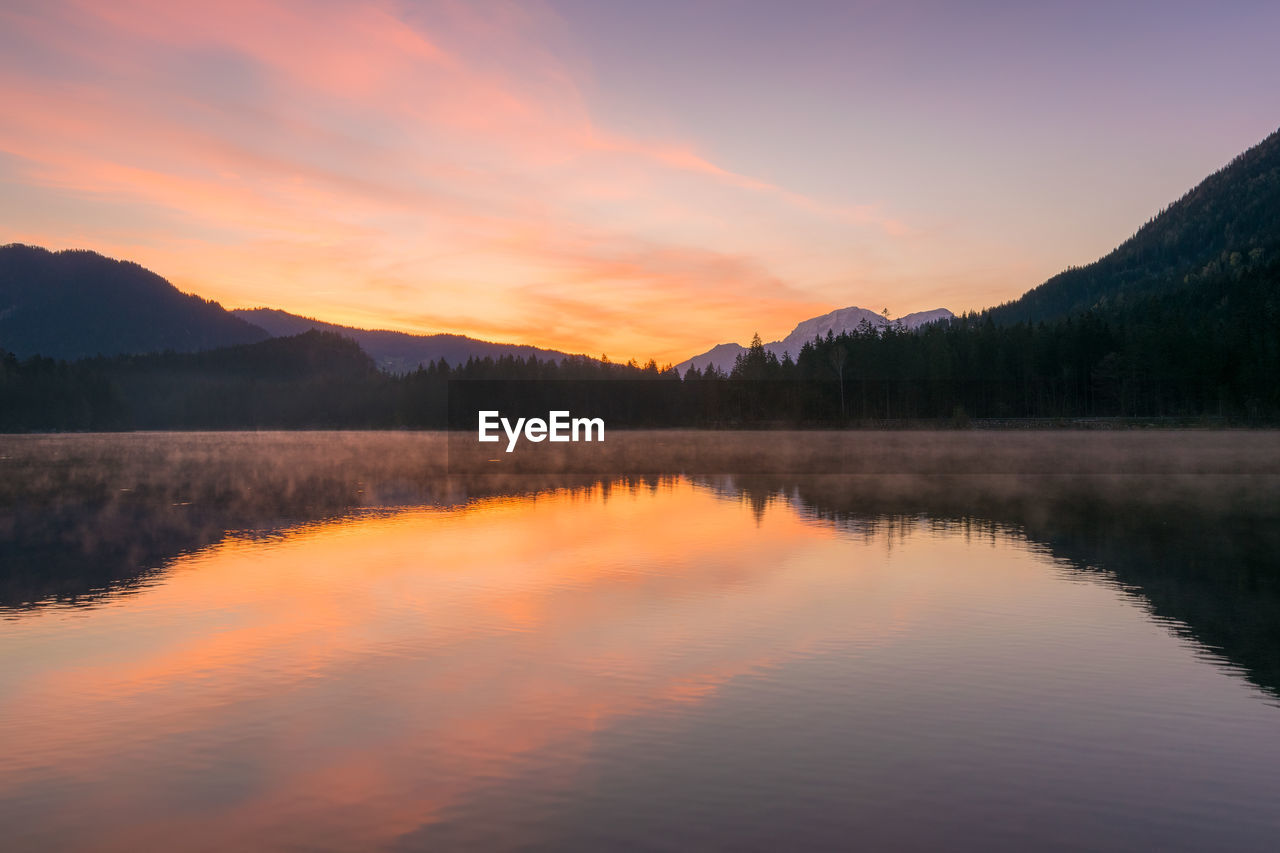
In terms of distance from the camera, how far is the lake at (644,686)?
35.6 ft

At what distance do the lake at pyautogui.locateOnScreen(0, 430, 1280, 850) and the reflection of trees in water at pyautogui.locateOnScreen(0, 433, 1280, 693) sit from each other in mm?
303

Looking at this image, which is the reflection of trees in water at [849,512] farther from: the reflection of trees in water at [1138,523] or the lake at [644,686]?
the lake at [644,686]

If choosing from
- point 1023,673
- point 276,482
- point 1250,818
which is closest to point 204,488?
point 276,482

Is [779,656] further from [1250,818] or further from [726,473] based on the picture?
[726,473]

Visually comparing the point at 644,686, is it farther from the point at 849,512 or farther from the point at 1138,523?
the point at 1138,523

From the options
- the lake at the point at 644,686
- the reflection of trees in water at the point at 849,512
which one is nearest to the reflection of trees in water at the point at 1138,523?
the reflection of trees in water at the point at 849,512

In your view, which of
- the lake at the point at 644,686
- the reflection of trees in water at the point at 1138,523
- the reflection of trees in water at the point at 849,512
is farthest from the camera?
the reflection of trees in water at the point at 849,512

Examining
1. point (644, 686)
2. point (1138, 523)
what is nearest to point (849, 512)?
point (1138, 523)

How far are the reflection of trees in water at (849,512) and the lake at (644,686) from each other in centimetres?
30

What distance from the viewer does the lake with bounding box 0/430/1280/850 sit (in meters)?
10.8

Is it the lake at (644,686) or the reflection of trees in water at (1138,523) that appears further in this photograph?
the reflection of trees in water at (1138,523)

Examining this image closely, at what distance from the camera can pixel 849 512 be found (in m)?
43.9

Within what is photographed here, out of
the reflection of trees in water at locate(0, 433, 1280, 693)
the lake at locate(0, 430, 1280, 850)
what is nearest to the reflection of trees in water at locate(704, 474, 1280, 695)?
the reflection of trees in water at locate(0, 433, 1280, 693)

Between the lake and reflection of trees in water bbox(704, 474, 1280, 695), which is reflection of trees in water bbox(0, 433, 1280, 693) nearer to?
reflection of trees in water bbox(704, 474, 1280, 695)
